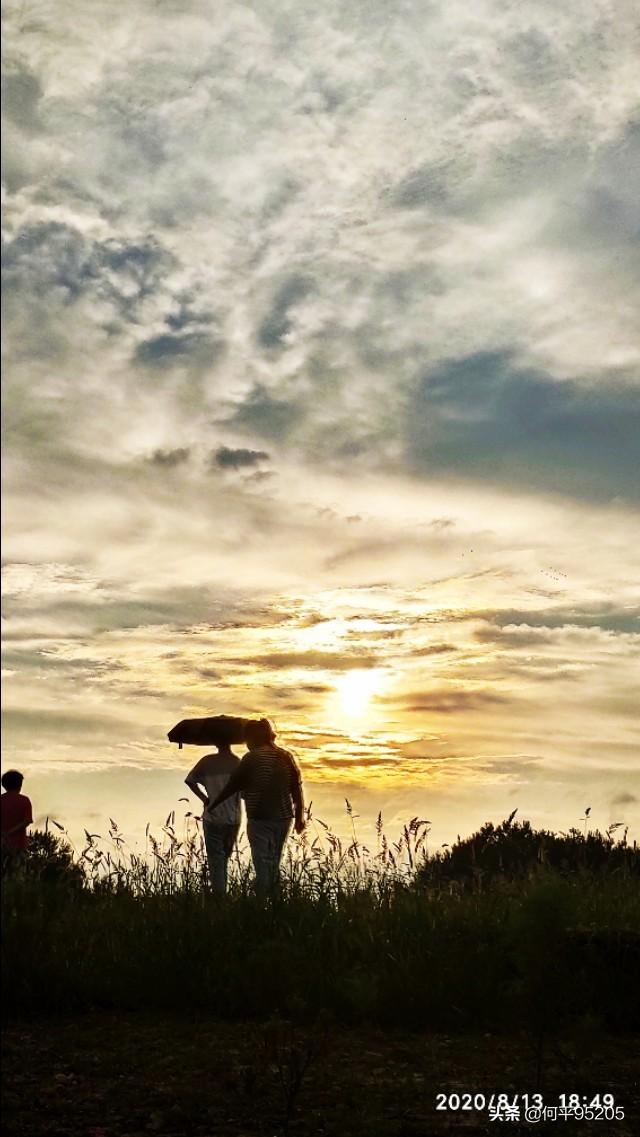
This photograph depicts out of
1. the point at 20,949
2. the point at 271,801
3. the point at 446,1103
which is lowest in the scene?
the point at 446,1103

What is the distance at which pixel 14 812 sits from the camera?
11688mm

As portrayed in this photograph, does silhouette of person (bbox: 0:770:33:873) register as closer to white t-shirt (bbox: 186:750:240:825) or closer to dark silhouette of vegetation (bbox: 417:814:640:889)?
white t-shirt (bbox: 186:750:240:825)

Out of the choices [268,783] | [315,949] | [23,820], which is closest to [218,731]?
[268,783]

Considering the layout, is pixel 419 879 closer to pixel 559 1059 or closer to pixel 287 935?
pixel 287 935

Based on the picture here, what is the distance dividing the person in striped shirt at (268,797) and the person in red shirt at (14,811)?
2.21m

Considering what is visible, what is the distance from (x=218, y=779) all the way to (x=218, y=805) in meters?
0.42

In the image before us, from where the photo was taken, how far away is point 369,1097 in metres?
5.94

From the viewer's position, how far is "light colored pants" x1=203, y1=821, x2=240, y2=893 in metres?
11.5

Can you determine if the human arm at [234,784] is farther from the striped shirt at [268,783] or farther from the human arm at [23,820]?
the human arm at [23,820]

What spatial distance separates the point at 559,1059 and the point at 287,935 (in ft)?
8.51

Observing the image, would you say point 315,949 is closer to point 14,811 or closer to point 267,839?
point 267,839

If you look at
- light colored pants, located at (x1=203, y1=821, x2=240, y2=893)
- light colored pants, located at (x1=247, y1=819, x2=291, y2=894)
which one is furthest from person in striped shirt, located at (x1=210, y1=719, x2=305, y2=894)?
light colored pants, located at (x1=203, y1=821, x2=240, y2=893)

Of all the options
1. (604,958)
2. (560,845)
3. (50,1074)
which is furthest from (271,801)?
(560,845)

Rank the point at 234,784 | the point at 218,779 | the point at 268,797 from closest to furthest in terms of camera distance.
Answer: the point at 268,797 < the point at 234,784 < the point at 218,779
